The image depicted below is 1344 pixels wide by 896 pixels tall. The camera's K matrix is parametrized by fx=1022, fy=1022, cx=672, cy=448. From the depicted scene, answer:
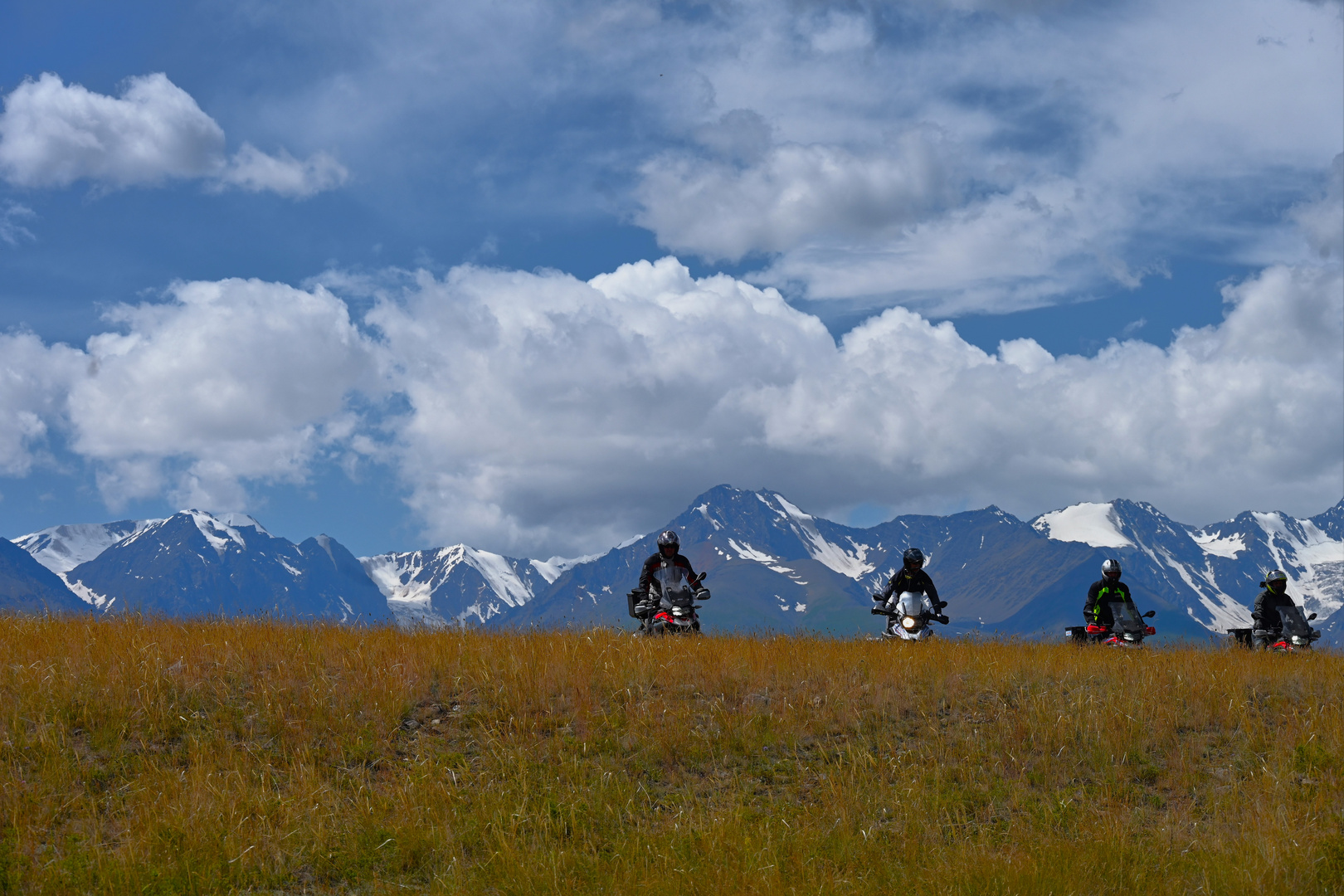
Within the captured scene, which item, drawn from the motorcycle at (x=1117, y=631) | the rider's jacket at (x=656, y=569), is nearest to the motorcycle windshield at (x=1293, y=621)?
the motorcycle at (x=1117, y=631)

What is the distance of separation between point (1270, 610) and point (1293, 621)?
452 millimetres

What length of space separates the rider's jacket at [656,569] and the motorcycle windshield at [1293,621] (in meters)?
11.6

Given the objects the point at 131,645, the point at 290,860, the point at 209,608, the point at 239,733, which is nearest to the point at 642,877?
the point at 290,860

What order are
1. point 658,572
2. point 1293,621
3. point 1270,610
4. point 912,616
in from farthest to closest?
point 658,572 < point 912,616 < point 1270,610 < point 1293,621

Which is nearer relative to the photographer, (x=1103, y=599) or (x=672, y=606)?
(x=672, y=606)

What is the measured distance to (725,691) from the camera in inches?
508

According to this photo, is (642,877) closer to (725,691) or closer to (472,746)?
(472,746)

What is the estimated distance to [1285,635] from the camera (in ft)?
64.4

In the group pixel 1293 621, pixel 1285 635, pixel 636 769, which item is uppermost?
pixel 1293 621

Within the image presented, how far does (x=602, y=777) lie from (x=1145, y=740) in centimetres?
628

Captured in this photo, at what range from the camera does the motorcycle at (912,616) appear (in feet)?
66.2

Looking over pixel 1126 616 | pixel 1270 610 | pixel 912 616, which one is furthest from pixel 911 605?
pixel 1270 610

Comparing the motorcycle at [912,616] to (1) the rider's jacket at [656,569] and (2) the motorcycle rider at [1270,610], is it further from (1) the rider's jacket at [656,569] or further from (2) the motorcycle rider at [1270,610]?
(2) the motorcycle rider at [1270,610]

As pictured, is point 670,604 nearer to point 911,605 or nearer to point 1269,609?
point 911,605
